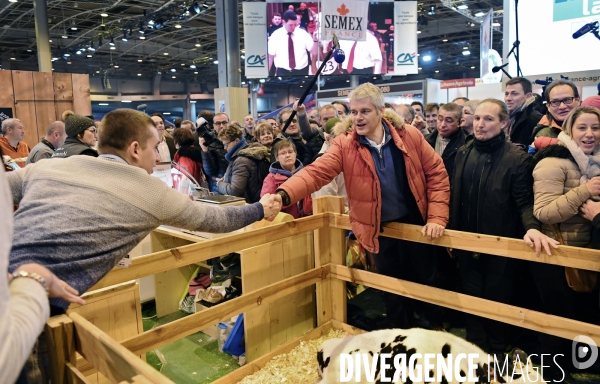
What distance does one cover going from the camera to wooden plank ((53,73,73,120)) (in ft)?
27.3

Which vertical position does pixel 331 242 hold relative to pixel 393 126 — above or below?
below

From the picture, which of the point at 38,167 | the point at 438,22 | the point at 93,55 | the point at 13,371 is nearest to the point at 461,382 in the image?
the point at 13,371

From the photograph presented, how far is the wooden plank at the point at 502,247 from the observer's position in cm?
202

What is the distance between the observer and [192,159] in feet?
16.9

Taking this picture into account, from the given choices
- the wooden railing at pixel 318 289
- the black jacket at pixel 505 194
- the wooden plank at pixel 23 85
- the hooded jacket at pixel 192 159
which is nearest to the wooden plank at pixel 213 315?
the wooden railing at pixel 318 289

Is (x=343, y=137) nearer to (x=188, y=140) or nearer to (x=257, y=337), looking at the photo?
(x=257, y=337)

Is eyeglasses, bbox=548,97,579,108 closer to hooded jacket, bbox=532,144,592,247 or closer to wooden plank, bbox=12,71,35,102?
hooded jacket, bbox=532,144,592,247

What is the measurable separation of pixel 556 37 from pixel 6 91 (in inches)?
357

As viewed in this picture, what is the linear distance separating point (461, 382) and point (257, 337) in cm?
147

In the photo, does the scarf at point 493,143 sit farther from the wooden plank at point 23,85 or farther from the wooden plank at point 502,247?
the wooden plank at point 23,85

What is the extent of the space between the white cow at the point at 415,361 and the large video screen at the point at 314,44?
8368 mm

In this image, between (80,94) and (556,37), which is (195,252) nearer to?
(556,37)

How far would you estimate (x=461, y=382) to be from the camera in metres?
1.95

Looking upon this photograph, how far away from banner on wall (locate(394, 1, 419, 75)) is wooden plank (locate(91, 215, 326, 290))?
8541 millimetres
